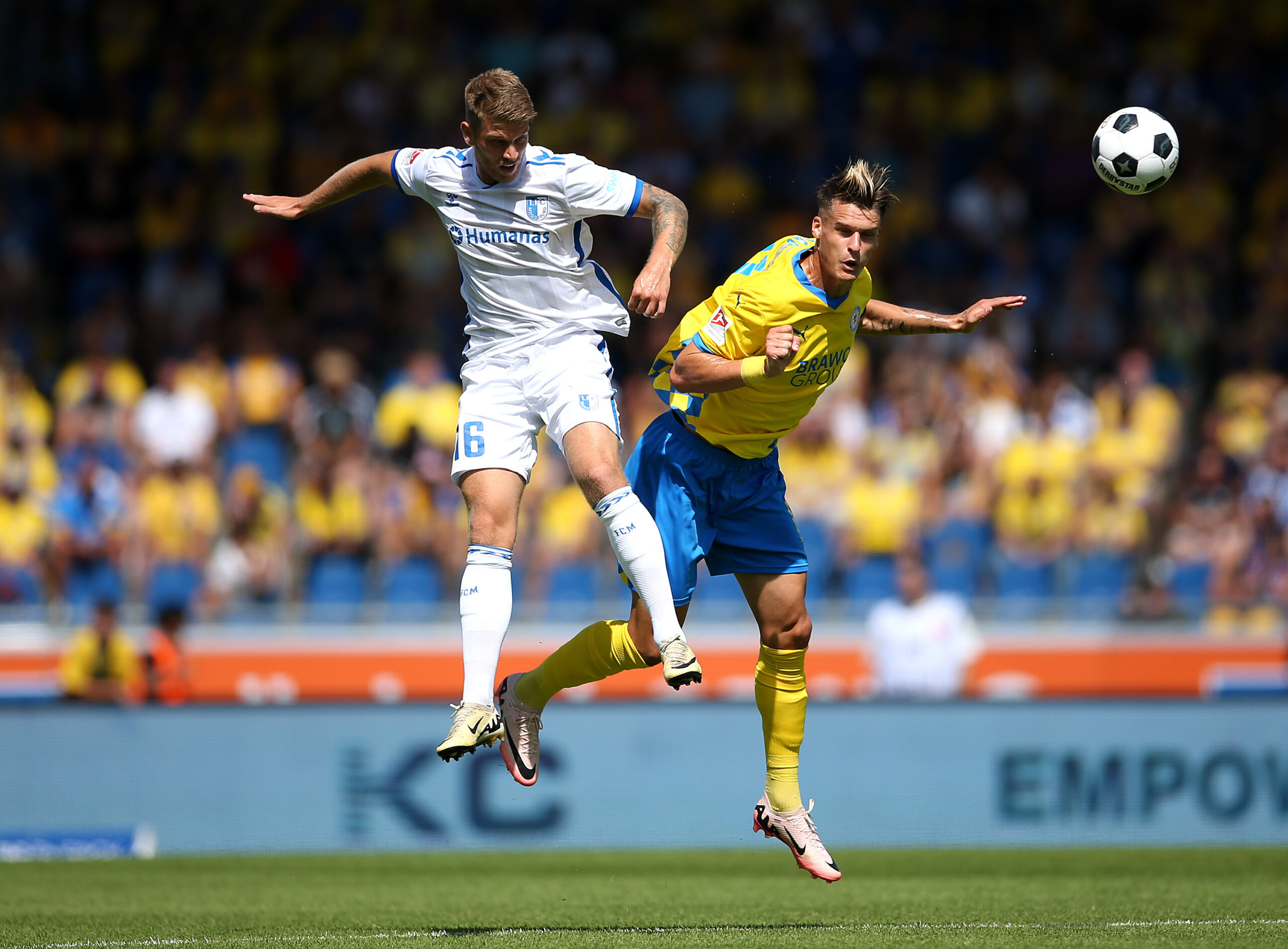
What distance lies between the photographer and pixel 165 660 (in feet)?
41.3

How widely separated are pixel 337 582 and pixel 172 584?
137cm

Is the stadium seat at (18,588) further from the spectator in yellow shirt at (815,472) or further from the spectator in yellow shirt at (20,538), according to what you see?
the spectator in yellow shirt at (815,472)

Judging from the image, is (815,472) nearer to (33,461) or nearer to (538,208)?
(33,461)

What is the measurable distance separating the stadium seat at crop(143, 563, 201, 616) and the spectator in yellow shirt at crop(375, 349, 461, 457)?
193cm

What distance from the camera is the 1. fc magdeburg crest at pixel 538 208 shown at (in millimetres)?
7000

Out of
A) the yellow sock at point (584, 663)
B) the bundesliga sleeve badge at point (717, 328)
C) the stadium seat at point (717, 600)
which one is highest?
the bundesliga sleeve badge at point (717, 328)

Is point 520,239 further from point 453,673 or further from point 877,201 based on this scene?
point 453,673

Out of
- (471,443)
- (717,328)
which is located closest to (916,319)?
(717,328)

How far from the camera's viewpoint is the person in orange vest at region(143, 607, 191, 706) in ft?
41.1

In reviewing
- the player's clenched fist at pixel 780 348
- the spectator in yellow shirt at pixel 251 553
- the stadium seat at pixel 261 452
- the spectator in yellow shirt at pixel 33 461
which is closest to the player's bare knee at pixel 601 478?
the player's clenched fist at pixel 780 348

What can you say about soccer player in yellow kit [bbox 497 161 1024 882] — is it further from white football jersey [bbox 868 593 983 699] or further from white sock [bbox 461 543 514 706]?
white football jersey [bbox 868 593 983 699]

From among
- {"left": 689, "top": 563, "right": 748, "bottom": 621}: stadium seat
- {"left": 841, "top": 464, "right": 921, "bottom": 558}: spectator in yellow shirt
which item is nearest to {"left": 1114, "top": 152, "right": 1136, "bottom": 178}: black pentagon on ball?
{"left": 689, "top": 563, "right": 748, "bottom": 621}: stadium seat

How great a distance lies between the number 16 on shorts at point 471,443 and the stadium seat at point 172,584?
23.6 ft

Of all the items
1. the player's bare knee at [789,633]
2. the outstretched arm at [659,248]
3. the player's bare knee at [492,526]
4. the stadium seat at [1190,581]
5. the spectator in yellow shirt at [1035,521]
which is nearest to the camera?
the outstretched arm at [659,248]
